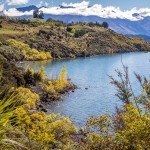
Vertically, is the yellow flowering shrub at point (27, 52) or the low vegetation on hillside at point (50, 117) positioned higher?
the low vegetation on hillside at point (50, 117)

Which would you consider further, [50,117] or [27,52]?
[27,52]

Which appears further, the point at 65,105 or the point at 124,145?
the point at 65,105

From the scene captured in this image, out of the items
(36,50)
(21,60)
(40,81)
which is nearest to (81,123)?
(40,81)

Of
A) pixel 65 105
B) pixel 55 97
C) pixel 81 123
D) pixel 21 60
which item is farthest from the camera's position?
pixel 21 60

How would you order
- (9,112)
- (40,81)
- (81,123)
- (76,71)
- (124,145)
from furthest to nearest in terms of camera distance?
(76,71) < (40,81) < (81,123) < (124,145) < (9,112)

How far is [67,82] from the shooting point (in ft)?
351

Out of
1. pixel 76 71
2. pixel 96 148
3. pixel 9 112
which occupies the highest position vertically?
pixel 9 112

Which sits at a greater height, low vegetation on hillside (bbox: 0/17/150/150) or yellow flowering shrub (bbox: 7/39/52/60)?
low vegetation on hillside (bbox: 0/17/150/150)

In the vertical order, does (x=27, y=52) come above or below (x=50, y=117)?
below

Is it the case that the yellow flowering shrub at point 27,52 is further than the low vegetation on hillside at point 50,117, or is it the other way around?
the yellow flowering shrub at point 27,52

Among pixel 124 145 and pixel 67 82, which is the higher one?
pixel 124 145

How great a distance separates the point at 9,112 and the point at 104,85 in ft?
347

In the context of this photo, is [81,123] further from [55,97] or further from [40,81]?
[40,81]

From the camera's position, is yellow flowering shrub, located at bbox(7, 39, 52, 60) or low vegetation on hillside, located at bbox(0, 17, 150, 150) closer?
low vegetation on hillside, located at bbox(0, 17, 150, 150)
